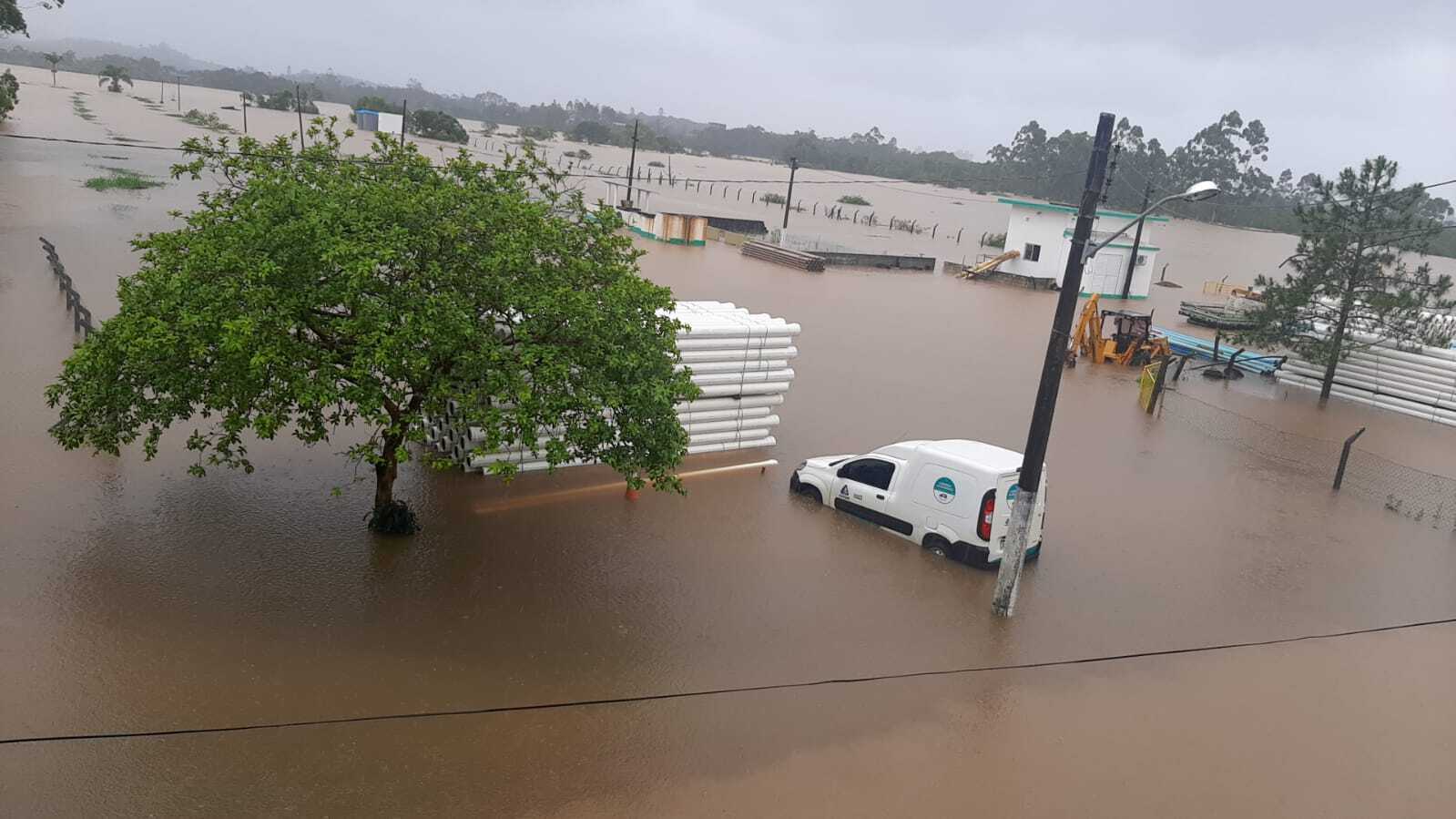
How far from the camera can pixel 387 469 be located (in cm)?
1013

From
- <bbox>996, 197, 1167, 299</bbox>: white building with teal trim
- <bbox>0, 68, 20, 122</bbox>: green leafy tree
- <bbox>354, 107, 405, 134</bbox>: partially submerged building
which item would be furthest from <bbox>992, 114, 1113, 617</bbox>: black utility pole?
<bbox>354, 107, 405, 134</bbox>: partially submerged building

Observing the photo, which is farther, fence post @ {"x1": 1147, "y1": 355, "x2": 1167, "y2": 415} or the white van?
fence post @ {"x1": 1147, "y1": 355, "x2": 1167, "y2": 415}

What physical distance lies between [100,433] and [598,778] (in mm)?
5461

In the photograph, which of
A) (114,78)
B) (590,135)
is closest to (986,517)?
(114,78)

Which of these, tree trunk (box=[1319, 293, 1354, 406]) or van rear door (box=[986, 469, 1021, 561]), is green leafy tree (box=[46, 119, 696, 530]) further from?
tree trunk (box=[1319, 293, 1354, 406])

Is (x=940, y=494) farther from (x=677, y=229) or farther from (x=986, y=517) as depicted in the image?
(x=677, y=229)

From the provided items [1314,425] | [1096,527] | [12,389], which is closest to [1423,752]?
[1096,527]

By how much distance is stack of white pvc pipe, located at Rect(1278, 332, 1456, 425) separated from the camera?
22.3 metres

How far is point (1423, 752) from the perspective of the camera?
8625 millimetres

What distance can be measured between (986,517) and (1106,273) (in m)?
32.6

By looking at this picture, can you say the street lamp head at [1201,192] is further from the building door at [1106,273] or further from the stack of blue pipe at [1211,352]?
the building door at [1106,273]

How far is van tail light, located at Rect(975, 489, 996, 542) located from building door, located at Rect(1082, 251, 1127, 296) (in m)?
31.4

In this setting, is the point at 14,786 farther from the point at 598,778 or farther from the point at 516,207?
the point at 516,207

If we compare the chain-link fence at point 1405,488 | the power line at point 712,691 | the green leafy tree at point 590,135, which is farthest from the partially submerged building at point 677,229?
the green leafy tree at point 590,135
